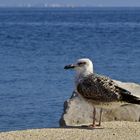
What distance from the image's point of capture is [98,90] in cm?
1223

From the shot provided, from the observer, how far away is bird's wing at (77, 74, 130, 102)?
1217cm

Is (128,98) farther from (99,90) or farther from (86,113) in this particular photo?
(86,113)

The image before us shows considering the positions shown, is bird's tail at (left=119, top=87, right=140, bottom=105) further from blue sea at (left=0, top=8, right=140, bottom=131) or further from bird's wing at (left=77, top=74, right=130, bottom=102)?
blue sea at (left=0, top=8, right=140, bottom=131)

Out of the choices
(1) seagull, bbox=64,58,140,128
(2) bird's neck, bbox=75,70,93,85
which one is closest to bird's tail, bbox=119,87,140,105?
(1) seagull, bbox=64,58,140,128

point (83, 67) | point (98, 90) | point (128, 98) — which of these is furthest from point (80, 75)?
point (128, 98)

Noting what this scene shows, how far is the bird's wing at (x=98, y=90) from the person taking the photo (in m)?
12.2

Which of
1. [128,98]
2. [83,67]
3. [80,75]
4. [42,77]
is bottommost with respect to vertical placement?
[42,77]

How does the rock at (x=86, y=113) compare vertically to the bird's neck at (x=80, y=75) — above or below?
below

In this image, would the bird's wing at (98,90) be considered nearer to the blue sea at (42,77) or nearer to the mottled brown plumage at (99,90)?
the mottled brown plumage at (99,90)

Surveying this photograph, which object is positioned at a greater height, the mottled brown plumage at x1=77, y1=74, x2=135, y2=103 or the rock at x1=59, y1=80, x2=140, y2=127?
the mottled brown plumage at x1=77, y1=74, x2=135, y2=103

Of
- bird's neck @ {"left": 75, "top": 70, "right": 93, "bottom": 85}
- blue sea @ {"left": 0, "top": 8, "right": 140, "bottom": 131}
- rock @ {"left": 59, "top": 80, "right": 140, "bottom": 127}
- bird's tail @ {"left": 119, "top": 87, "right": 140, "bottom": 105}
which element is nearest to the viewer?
bird's tail @ {"left": 119, "top": 87, "right": 140, "bottom": 105}

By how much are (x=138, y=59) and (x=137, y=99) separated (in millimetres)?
24056

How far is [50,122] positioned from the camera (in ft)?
61.6

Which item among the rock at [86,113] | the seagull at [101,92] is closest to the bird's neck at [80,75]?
the seagull at [101,92]
